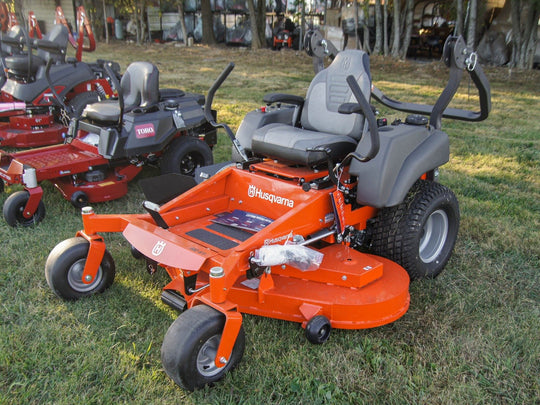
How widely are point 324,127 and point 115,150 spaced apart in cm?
190

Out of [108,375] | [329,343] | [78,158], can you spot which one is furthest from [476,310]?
[78,158]

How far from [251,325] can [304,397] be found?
576 mm

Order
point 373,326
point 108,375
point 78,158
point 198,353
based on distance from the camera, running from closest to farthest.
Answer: point 198,353, point 108,375, point 373,326, point 78,158

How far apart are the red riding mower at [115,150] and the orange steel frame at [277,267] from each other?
1.39 meters

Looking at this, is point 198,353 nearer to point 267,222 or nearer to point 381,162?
point 267,222

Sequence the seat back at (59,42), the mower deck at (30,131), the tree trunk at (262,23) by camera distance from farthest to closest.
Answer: the tree trunk at (262,23)
the seat back at (59,42)
the mower deck at (30,131)

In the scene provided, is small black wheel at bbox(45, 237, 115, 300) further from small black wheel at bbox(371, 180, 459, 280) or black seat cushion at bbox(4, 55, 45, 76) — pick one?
black seat cushion at bbox(4, 55, 45, 76)

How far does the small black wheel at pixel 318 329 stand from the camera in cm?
245

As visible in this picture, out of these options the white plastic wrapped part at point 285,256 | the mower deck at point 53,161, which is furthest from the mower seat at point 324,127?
the mower deck at point 53,161

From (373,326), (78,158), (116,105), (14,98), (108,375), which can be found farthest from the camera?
(14,98)

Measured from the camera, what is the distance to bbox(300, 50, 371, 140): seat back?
3338mm

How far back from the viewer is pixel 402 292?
2658 millimetres

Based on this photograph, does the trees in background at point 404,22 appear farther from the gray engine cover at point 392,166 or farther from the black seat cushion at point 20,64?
the gray engine cover at point 392,166

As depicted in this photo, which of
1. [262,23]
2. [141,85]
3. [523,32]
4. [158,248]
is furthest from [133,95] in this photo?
[262,23]
